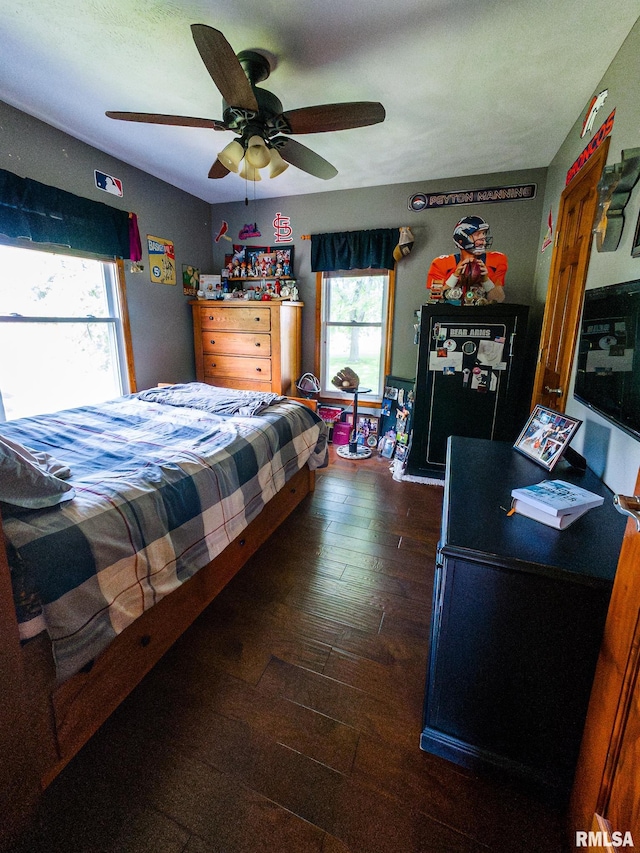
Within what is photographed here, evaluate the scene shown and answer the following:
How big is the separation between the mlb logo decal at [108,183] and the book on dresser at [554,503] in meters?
3.58

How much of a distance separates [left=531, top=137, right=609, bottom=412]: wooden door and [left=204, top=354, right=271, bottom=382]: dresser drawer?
7.82ft

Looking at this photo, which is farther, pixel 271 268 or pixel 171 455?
pixel 271 268

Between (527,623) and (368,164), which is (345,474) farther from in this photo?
(368,164)

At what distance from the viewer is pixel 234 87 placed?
5.11ft

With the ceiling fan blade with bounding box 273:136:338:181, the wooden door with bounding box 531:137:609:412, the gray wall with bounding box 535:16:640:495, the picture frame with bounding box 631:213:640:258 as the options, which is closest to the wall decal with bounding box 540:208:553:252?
the wooden door with bounding box 531:137:609:412

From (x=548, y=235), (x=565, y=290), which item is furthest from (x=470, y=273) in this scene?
(x=565, y=290)

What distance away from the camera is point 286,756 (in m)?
1.12

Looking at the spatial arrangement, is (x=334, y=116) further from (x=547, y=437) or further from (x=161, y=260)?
(x=161, y=260)

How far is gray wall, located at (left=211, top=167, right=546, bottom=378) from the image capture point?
317 cm

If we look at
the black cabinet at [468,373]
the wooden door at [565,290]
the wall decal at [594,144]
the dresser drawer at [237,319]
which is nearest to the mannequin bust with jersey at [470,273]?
the black cabinet at [468,373]

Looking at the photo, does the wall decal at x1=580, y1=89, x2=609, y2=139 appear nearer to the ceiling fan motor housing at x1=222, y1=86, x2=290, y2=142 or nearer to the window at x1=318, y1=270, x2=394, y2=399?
the ceiling fan motor housing at x1=222, y1=86, x2=290, y2=142

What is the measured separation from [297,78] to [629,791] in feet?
9.70

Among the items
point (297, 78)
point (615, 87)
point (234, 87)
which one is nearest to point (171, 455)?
point (234, 87)

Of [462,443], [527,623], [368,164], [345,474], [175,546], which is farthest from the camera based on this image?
[345,474]
